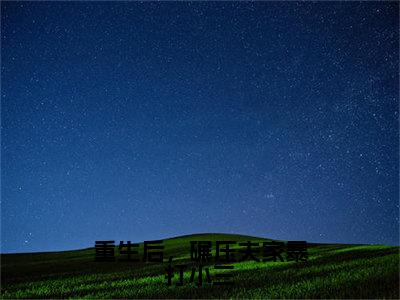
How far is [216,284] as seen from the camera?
18266mm

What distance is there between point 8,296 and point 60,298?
10.4 feet

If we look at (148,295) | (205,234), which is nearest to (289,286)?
(148,295)

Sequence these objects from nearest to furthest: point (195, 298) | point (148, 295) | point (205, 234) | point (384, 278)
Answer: point (195, 298), point (148, 295), point (384, 278), point (205, 234)

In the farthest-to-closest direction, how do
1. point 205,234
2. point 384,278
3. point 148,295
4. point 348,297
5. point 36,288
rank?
point 205,234 → point 36,288 → point 384,278 → point 148,295 → point 348,297

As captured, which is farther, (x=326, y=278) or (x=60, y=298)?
(x=326, y=278)

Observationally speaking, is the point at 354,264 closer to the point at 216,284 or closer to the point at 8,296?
the point at 216,284

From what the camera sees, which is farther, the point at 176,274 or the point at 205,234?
the point at 205,234

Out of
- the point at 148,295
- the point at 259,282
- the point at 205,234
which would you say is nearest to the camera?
the point at 148,295

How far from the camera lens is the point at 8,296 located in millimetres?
19594

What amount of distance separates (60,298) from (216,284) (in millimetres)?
5502

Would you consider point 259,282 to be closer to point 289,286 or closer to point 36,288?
point 289,286

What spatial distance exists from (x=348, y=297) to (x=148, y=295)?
20.8 feet

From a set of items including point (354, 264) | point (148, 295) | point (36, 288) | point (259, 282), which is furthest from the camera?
point (354, 264)

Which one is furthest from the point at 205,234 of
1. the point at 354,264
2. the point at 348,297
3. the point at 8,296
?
the point at 348,297
